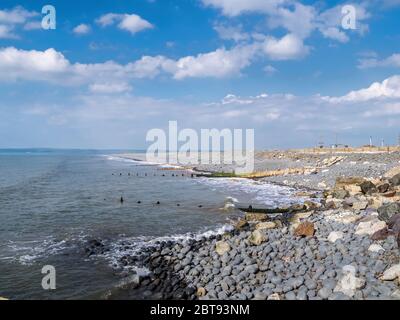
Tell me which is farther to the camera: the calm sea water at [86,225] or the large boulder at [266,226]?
the large boulder at [266,226]

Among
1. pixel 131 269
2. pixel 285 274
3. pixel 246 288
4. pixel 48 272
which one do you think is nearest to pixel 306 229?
pixel 285 274

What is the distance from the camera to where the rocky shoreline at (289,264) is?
9.60 metres

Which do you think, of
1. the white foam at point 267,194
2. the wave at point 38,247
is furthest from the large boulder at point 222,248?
the white foam at point 267,194

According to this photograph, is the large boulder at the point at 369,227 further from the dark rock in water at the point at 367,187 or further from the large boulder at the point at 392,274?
the dark rock in water at the point at 367,187

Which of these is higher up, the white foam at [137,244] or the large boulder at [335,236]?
the large boulder at [335,236]

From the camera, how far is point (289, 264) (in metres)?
11.8

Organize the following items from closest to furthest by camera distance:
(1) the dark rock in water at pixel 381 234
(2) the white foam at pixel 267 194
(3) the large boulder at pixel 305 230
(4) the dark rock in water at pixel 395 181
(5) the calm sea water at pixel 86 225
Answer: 1. (1) the dark rock in water at pixel 381 234
2. (5) the calm sea water at pixel 86 225
3. (3) the large boulder at pixel 305 230
4. (4) the dark rock in water at pixel 395 181
5. (2) the white foam at pixel 267 194

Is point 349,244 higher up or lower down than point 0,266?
higher up

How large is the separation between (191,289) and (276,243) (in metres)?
4.57

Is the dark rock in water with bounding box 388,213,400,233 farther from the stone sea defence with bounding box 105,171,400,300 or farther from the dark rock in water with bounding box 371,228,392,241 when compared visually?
the dark rock in water with bounding box 371,228,392,241

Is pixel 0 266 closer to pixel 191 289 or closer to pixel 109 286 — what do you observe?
pixel 109 286

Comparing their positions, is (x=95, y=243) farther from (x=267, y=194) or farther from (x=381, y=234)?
(x=267, y=194)

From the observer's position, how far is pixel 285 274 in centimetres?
1112

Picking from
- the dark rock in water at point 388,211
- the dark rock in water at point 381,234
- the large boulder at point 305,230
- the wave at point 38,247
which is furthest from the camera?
the wave at point 38,247
